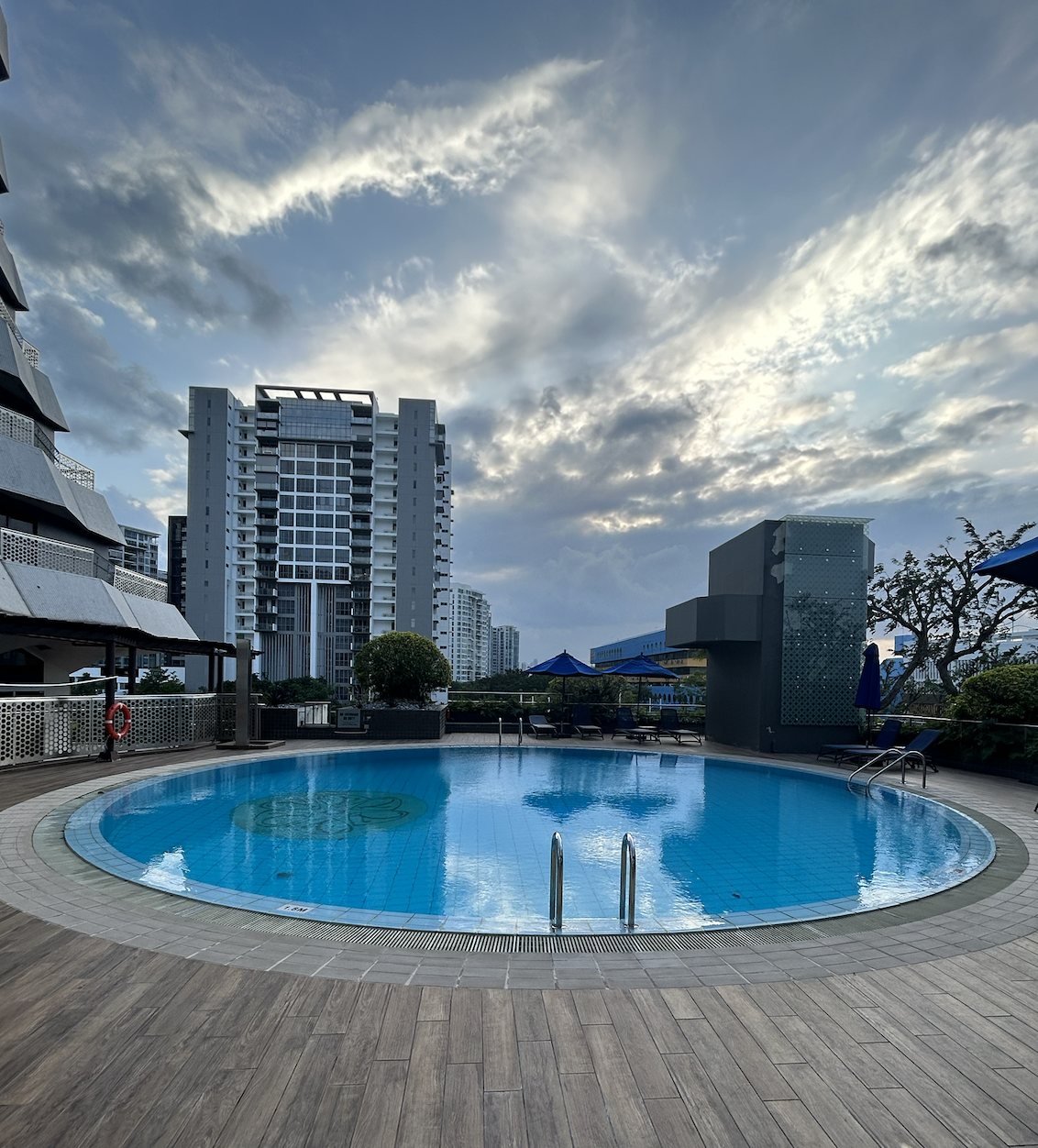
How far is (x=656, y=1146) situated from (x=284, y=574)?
61.5 metres

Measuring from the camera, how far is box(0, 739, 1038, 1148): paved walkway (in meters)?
2.10

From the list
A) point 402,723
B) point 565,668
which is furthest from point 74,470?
point 565,668

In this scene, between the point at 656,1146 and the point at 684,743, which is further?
the point at 684,743

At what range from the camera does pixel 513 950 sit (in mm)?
3775

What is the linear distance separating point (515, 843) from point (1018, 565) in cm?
589

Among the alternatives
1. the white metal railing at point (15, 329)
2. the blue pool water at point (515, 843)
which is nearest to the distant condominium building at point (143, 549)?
the white metal railing at point (15, 329)

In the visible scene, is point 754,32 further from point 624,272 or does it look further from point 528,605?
point 528,605

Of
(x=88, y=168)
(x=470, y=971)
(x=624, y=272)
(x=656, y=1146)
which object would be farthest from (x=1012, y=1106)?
(x=88, y=168)

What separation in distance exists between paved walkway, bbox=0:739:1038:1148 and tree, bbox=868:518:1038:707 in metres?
21.7

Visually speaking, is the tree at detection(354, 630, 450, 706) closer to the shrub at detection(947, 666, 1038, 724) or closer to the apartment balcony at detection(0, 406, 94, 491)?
the apartment balcony at detection(0, 406, 94, 491)

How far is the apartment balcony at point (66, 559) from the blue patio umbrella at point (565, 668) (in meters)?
12.2

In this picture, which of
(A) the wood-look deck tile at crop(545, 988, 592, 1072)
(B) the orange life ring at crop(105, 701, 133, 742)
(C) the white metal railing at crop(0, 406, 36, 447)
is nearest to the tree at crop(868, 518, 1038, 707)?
(A) the wood-look deck tile at crop(545, 988, 592, 1072)

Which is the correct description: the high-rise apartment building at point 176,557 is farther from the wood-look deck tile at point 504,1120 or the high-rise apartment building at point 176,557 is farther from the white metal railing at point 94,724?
the wood-look deck tile at point 504,1120

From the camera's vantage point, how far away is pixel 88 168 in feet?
47.3
